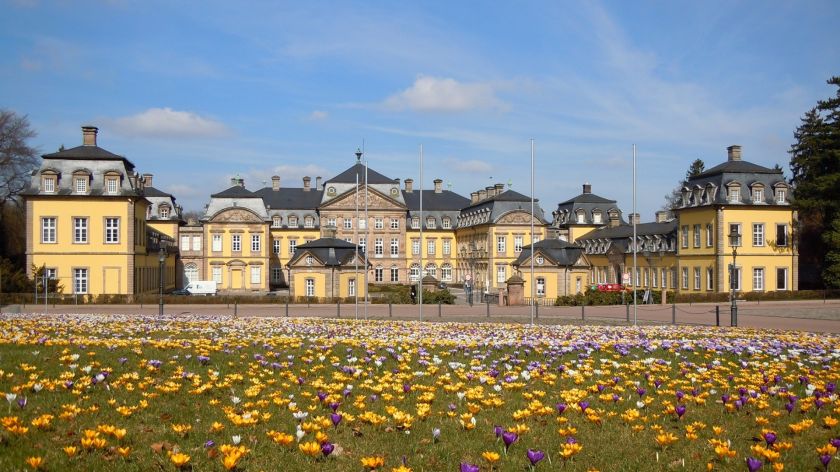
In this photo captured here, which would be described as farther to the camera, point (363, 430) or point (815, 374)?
point (815, 374)

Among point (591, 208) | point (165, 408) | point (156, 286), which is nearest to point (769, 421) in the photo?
point (165, 408)

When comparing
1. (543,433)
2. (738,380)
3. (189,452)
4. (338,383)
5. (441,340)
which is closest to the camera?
(189,452)

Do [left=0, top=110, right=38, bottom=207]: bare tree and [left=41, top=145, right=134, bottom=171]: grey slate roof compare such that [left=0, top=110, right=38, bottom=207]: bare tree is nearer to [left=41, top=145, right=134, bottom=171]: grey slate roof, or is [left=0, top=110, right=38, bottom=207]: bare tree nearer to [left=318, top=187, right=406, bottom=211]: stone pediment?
[left=41, top=145, right=134, bottom=171]: grey slate roof

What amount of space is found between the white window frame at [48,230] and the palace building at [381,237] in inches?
3.6

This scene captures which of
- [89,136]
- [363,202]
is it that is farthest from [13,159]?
[363,202]

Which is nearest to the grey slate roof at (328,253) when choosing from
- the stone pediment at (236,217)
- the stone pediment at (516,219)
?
the stone pediment at (236,217)

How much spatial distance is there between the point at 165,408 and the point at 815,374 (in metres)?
9.09

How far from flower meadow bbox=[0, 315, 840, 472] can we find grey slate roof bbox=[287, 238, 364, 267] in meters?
40.1

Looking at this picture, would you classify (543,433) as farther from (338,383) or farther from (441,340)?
(441,340)

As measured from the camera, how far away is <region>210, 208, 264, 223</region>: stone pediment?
73250 mm

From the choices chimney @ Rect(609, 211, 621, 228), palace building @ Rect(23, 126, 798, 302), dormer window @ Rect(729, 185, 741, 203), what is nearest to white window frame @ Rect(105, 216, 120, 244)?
palace building @ Rect(23, 126, 798, 302)

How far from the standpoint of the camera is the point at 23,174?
190 ft

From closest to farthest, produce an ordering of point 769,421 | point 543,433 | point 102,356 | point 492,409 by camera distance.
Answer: point 543,433, point 769,421, point 492,409, point 102,356

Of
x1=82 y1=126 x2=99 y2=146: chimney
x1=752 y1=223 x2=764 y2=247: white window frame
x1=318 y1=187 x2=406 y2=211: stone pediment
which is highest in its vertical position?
x1=82 y1=126 x2=99 y2=146: chimney
